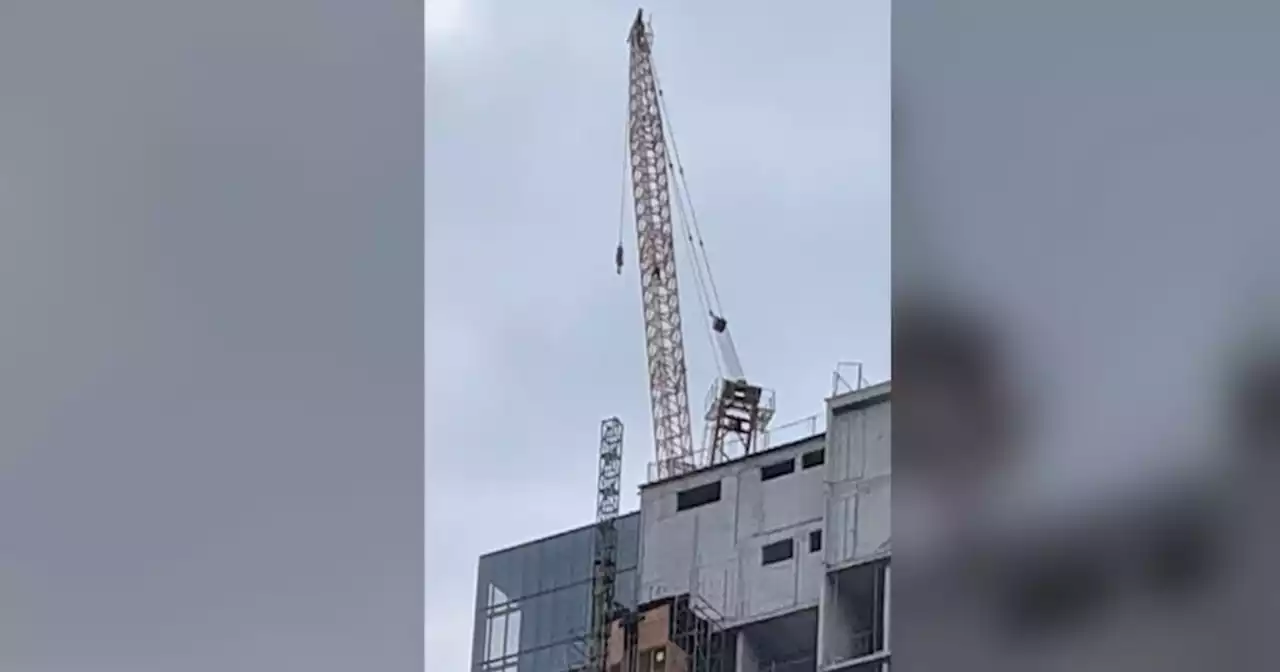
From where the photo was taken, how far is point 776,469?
19969 millimetres

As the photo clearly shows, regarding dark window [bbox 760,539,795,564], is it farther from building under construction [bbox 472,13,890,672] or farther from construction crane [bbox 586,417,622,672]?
construction crane [bbox 586,417,622,672]

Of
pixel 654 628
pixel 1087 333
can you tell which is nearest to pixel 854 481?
pixel 654 628

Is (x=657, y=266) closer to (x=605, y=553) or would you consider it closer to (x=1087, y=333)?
(x=605, y=553)

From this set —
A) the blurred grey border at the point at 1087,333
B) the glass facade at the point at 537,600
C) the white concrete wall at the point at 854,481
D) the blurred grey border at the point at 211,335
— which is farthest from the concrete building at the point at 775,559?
the blurred grey border at the point at 1087,333

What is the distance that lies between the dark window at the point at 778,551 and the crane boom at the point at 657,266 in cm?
497

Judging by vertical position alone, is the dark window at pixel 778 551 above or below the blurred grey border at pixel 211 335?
above

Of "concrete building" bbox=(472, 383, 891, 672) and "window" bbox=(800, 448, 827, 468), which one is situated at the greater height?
"window" bbox=(800, 448, 827, 468)

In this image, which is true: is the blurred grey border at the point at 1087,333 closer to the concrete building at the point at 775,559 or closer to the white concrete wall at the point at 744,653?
the concrete building at the point at 775,559

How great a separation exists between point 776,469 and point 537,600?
17.1 feet

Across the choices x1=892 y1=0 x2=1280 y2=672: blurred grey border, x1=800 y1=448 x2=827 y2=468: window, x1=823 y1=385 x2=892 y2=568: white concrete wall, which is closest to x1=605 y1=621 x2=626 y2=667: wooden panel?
x1=800 y1=448 x2=827 y2=468: window

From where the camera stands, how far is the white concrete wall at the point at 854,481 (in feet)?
60.4

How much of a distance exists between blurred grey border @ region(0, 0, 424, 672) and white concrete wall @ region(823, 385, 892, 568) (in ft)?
54.2

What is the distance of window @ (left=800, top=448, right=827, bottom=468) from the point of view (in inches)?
763

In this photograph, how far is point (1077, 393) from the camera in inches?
43.4
